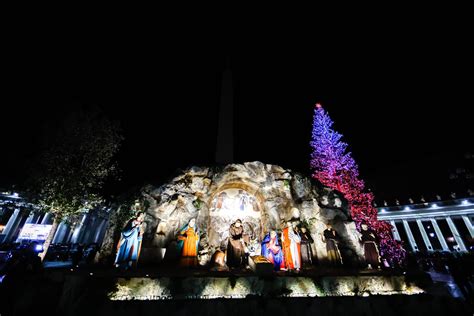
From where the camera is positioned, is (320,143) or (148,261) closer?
(148,261)

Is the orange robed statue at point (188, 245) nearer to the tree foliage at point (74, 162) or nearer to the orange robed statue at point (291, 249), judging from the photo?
the orange robed statue at point (291, 249)

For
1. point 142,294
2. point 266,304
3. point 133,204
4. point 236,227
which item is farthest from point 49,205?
point 266,304

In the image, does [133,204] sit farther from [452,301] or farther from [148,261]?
[452,301]

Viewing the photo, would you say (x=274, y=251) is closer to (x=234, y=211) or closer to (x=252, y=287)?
(x=252, y=287)

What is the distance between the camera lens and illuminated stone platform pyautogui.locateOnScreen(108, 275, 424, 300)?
7.62 meters

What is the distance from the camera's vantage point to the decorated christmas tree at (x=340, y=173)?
22.4 metres

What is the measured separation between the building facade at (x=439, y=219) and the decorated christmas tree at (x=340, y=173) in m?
9.47

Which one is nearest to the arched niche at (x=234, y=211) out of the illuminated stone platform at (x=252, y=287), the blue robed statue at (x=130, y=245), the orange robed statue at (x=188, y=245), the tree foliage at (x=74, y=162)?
the orange robed statue at (x=188, y=245)

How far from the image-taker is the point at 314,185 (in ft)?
51.0

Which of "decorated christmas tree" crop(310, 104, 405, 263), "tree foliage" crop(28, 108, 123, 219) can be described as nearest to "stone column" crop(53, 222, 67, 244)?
"tree foliage" crop(28, 108, 123, 219)

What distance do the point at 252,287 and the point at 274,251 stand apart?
3.20m

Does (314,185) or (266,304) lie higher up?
(314,185)

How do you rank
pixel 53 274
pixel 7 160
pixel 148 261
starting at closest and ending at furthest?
pixel 53 274, pixel 148 261, pixel 7 160

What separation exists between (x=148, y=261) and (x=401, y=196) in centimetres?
4365
